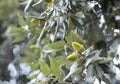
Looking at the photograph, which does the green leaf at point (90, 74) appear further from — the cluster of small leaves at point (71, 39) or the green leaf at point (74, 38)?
the green leaf at point (74, 38)

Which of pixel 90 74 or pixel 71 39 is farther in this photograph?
pixel 71 39

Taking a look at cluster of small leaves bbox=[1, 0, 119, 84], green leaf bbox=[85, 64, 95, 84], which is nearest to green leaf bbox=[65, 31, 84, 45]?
cluster of small leaves bbox=[1, 0, 119, 84]

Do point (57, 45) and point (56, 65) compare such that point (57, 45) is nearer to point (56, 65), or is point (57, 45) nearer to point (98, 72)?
point (56, 65)

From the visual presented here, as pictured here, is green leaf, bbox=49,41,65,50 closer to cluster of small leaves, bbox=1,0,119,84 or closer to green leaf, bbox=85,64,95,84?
cluster of small leaves, bbox=1,0,119,84

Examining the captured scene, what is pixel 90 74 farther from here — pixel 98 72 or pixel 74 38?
pixel 74 38

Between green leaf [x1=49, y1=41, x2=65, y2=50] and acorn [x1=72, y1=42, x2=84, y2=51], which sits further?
green leaf [x1=49, y1=41, x2=65, y2=50]

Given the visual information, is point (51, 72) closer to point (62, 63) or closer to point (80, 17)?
point (62, 63)

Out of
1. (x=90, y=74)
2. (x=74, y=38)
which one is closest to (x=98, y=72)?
(x=90, y=74)

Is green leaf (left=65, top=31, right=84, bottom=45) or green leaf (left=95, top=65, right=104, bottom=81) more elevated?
green leaf (left=65, top=31, right=84, bottom=45)

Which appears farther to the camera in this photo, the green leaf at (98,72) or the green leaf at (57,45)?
the green leaf at (57,45)

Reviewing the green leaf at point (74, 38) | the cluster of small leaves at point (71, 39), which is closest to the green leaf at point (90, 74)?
the cluster of small leaves at point (71, 39)

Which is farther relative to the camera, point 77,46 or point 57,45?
point 57,45
